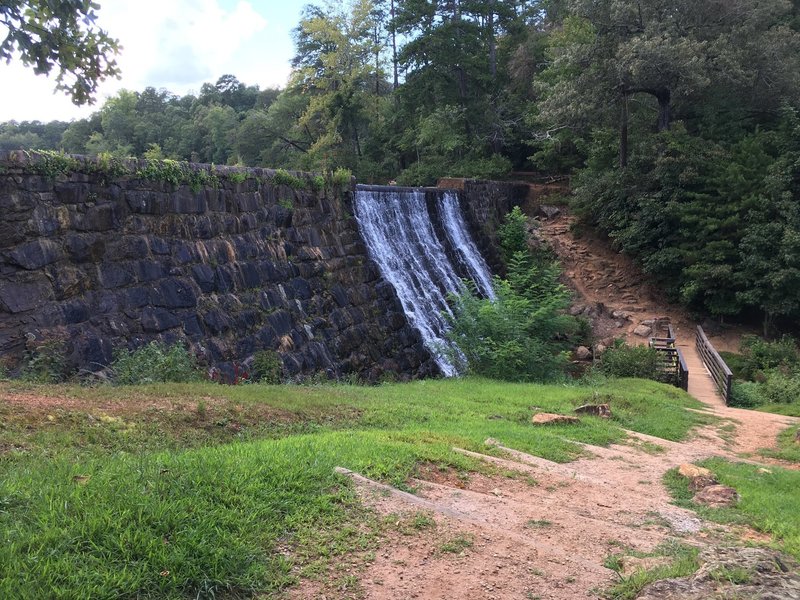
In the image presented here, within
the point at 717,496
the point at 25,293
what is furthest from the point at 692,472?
the point at 25,293

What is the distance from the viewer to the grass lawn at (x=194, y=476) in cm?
273

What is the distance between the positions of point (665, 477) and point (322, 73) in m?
29.6

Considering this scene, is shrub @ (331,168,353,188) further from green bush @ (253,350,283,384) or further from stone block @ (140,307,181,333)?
stone block @ (140,307,181,333)

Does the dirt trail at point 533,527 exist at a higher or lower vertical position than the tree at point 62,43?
lower

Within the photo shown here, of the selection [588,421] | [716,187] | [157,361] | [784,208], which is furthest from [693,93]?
[157,361]

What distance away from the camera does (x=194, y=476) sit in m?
3.56

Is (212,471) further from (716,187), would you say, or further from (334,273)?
(716,187)

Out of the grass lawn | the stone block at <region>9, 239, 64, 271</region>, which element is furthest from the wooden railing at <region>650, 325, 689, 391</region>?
the stone block at <region>9, 239, 64, 271</region>

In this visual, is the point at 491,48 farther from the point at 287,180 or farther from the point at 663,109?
the point at 287,180

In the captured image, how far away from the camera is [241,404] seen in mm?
6355

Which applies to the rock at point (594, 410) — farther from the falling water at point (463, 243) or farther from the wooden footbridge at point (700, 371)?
the falling water at point (463, 243)

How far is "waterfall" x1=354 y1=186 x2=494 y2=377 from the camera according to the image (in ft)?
46.8

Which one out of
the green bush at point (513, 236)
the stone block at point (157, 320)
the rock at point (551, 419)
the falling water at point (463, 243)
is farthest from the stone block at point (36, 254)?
the green bush at point (513, 236)

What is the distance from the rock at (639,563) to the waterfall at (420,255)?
9.06m
